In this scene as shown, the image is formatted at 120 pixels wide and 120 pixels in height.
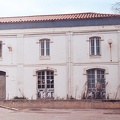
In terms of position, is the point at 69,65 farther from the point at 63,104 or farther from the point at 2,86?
the point at 2,86

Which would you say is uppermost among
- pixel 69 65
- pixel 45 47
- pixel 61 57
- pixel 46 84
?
pixel 45 47

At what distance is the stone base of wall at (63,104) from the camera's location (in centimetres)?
2098

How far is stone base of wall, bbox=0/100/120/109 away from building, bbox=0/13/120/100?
107 inches

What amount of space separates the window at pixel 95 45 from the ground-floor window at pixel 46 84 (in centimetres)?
368

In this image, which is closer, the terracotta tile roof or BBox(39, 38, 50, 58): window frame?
the terracotta tile roof

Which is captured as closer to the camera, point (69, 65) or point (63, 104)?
→ point (63, 104)

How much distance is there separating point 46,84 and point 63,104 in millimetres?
3835

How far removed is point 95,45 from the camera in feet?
80.0

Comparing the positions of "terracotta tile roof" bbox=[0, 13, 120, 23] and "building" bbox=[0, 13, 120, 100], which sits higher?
"terracotta tile roof" bbox=[0, 13, 120, 23]

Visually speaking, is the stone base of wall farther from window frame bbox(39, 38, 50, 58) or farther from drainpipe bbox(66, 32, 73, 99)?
window frame bbox(39, 38, 50, 58)

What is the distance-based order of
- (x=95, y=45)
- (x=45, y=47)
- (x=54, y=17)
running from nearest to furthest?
(x=95, y=45), (x=45, y=47), (x=54, y=17)

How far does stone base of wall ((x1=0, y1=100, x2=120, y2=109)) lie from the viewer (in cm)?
2098

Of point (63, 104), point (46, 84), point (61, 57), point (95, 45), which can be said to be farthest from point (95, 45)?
point (63, 104)

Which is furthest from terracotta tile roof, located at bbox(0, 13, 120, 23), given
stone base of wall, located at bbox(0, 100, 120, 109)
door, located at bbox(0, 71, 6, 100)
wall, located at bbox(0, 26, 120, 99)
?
stone base of wall, located at bbox(0, 100, 120, 109)
